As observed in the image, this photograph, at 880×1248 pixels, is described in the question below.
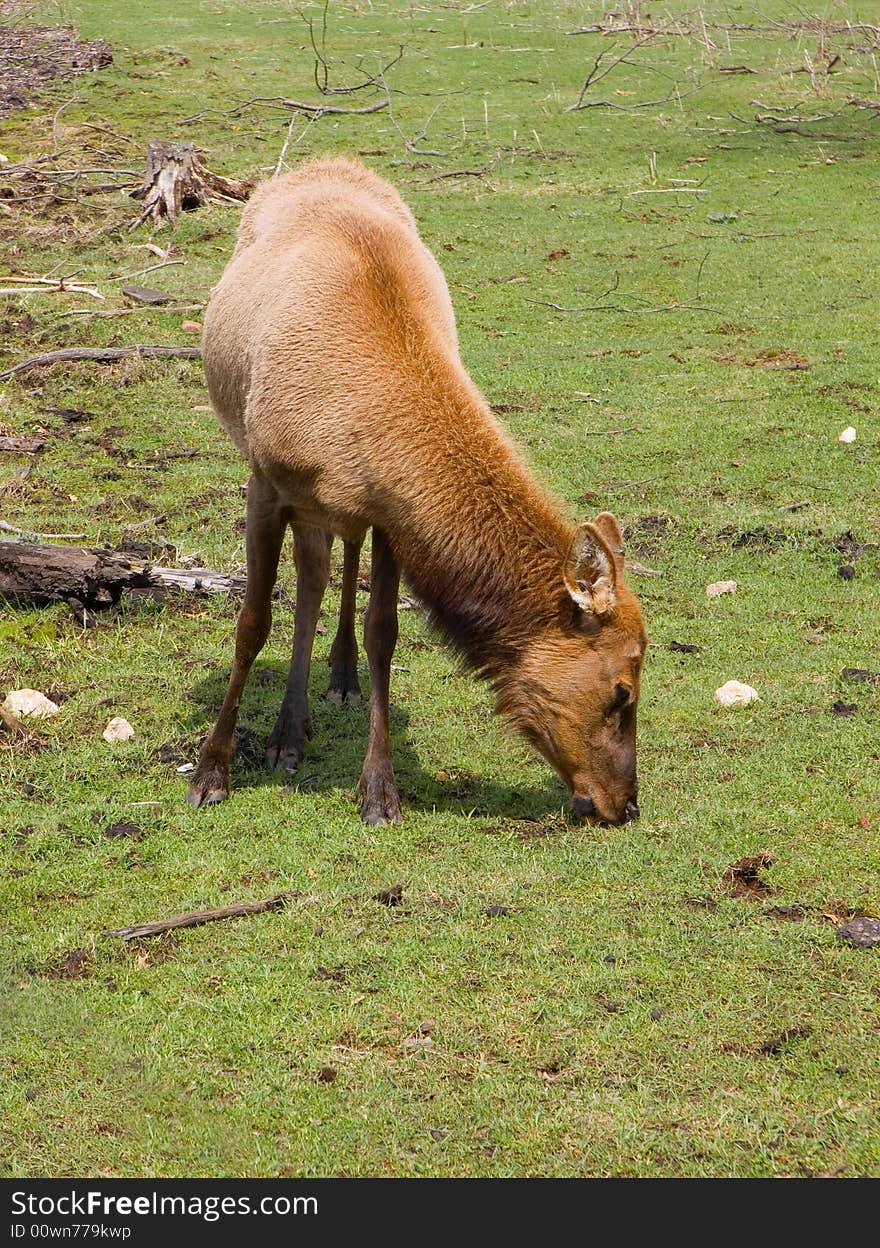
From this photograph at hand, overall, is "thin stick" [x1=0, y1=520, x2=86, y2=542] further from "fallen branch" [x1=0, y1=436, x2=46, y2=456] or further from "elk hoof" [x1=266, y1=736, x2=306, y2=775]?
"elk hoof" [x1=266, y1=736, x2=306, y2=775]

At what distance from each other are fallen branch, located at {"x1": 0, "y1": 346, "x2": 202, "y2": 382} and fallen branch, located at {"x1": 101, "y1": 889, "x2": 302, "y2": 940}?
713cm

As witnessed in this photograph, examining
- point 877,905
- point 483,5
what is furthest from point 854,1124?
point 483,5

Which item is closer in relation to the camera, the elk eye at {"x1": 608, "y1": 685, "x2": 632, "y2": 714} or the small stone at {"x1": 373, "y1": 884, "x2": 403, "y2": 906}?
the small stone at {"x1": 373, "y1": 884, "x2": 403, "y2": 906}

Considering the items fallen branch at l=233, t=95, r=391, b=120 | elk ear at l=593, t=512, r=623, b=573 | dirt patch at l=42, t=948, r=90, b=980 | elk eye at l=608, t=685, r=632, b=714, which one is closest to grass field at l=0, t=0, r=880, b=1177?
dirt patch at l=42, t=948, r=90, b=980

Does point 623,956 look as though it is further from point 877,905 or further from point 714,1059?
point 877,905

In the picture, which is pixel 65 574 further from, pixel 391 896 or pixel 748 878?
pixel 748 878

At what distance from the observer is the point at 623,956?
15.1 feet

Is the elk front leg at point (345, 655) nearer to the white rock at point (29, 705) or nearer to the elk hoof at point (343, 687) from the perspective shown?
the elk hoof at point (343, 687)

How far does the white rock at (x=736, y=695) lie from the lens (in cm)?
658

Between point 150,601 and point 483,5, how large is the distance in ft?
70.2

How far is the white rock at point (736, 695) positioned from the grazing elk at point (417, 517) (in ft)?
4.19

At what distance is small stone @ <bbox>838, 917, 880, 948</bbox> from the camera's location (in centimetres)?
456

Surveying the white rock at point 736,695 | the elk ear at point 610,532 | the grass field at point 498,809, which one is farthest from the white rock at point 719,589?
the elk ear at point 610,532

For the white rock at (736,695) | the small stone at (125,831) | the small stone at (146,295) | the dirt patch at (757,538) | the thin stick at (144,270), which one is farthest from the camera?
the thin stick at (144,270)
